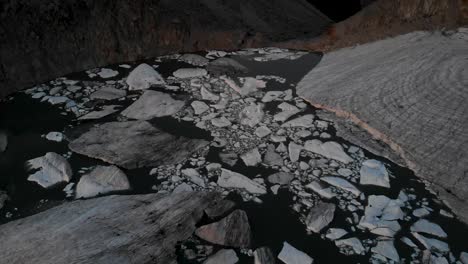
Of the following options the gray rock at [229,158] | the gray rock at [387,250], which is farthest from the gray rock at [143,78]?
the gray rock at [387,250]

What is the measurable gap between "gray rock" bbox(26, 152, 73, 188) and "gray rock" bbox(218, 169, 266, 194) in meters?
0.74

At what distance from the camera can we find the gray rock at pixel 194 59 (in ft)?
10.8

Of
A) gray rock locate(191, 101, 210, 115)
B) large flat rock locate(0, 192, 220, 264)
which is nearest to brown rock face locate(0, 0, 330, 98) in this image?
gray rock locate(191, 101, 210, 115)

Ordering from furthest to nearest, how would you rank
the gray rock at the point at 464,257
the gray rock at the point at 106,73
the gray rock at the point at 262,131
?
1. the gray rock at the point at 106,73
2. the gray rock at the point at 262,131
3. the gray rock at the point at 464,257

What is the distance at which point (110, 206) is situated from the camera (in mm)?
1745

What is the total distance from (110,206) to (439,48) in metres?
2.52

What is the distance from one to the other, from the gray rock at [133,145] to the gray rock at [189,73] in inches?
29.6

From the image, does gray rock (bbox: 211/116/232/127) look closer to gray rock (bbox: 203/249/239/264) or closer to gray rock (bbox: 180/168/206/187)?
gray rock (bbox: 180/168/206/187)

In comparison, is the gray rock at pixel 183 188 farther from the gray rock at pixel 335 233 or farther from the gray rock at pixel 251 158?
the gray rock at pixel 335 233

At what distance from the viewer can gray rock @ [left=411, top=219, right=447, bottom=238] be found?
174cm

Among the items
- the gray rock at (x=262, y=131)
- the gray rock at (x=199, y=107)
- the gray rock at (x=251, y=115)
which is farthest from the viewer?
the gray rock at (x=199, y=107)

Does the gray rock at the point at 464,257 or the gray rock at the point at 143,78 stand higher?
the gray rock at the point at 464,257

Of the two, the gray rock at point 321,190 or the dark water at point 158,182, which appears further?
the gray rock at point 321,190

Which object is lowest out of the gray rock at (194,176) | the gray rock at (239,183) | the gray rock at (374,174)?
the gray rock at (194,176)
